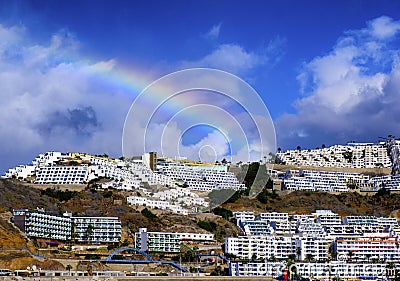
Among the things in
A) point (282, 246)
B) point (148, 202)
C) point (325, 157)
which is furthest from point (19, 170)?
point (325, 157)

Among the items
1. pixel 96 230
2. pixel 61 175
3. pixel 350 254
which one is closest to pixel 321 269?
pixel 350 254

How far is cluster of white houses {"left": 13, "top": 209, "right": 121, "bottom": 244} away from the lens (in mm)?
48844

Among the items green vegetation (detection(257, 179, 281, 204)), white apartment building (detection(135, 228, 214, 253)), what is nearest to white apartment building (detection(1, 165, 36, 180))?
white apartment building (detection(135, 228, 214, 253))

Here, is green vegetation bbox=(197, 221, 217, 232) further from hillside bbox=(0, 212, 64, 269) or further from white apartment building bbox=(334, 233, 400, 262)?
hillside bbox=(0, 212, 64, 269)

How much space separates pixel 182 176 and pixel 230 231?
1860 centimetres

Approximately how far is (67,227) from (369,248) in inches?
790

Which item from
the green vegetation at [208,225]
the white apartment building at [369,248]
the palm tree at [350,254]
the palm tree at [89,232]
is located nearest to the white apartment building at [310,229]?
the white apartment building at [369,248]

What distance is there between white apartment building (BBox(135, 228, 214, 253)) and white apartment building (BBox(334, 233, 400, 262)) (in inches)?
399

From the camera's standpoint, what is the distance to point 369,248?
53812mm

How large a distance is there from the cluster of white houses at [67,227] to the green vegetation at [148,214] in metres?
3.93

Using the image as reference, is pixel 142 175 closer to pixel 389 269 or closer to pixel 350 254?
pixel 350 254

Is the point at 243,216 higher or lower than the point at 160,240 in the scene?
higher

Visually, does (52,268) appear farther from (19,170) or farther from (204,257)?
(19,170)

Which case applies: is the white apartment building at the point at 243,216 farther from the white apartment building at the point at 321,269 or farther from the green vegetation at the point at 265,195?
the white apartment building at the point at 321,269
